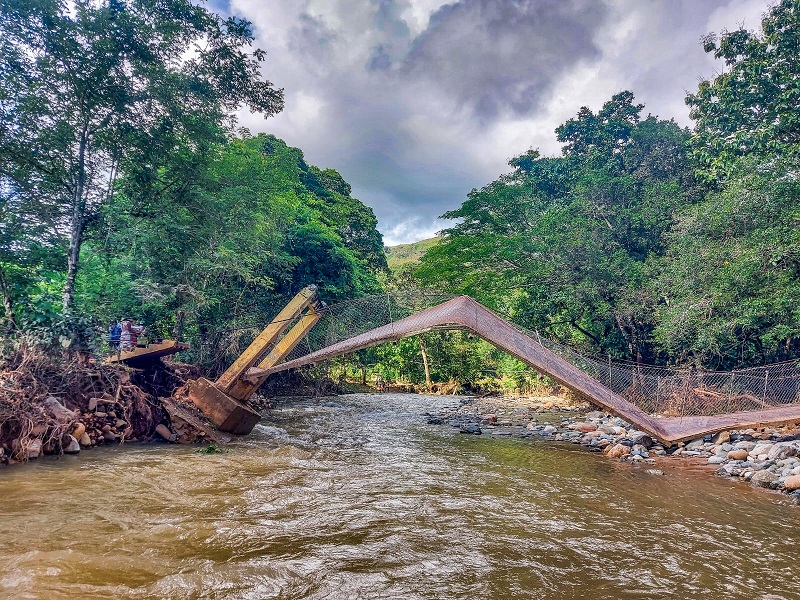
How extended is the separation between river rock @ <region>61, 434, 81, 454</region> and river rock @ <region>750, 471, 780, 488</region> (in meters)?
8.20

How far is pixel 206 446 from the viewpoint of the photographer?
650 centimetres

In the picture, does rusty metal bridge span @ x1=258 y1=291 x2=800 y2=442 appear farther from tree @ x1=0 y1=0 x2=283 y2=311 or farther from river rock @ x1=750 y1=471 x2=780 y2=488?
tree @ x1=0 y1=0 x2=283 y2=311

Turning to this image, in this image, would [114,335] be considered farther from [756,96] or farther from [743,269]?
[756,96]

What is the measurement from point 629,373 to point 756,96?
7772mm

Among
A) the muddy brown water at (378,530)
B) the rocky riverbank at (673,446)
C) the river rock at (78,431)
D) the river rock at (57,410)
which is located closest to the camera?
the muddy brown water at (378,530)

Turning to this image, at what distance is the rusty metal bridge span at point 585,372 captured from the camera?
5.93 meters

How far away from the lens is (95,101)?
727cm

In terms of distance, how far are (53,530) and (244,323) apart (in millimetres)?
9393

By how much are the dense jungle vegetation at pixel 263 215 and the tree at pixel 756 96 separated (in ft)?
0.17

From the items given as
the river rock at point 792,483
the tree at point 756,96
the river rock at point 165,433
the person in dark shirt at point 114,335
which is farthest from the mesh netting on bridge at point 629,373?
the tree at point 756,96

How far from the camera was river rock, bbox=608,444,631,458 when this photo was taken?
6.59 meters

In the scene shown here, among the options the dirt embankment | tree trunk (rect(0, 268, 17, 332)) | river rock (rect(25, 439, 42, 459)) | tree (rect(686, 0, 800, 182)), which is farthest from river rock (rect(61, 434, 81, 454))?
tree (rect(686, 0, 800, 182))

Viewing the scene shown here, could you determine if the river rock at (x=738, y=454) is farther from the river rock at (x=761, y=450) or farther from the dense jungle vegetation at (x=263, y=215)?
the dense jungle vegetation at (x=263, y=215)

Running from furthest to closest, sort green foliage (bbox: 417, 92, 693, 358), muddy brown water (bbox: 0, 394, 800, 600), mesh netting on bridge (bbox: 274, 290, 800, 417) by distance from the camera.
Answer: green foliage (bbox: 417, 92, 693, 358) → mesh netting on bridge (bbox: 274, 290, 800, 417) → muddy brown water (bbox: 0, 394, 800, 600)
